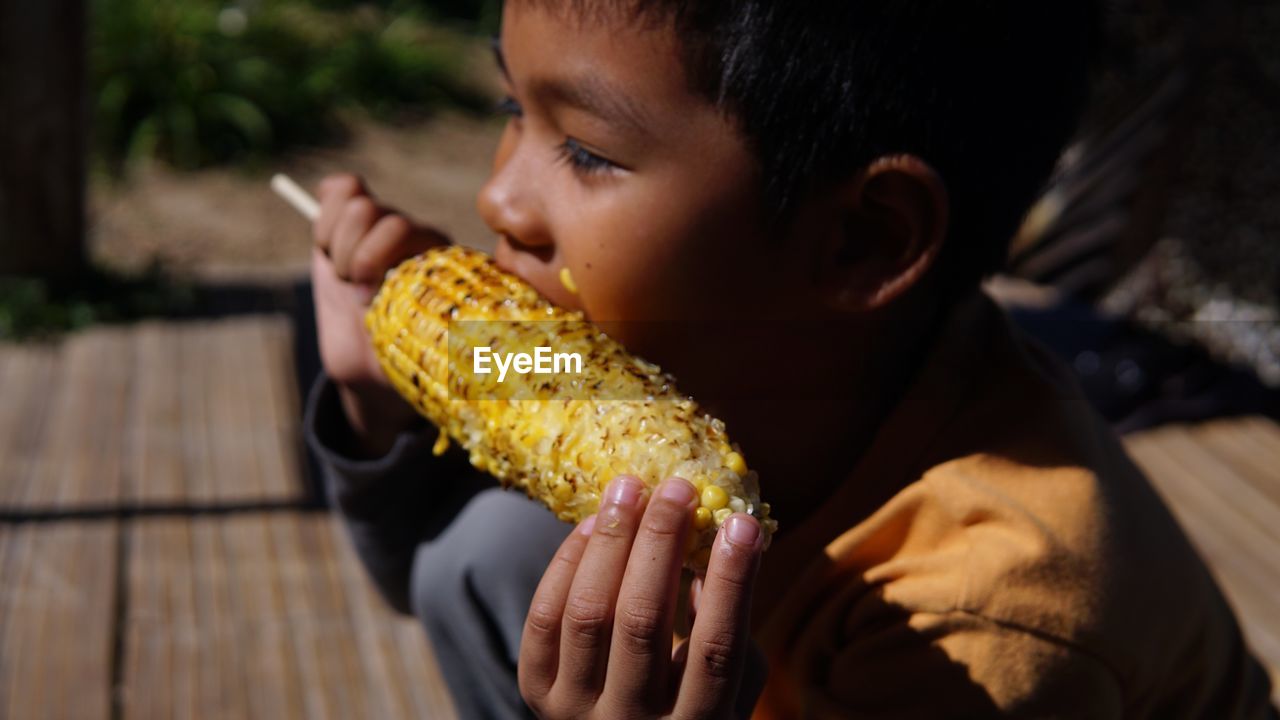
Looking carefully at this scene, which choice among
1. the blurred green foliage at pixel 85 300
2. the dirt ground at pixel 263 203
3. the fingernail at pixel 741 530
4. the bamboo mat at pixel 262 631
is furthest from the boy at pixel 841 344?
the dirt ground at pixel 263 203

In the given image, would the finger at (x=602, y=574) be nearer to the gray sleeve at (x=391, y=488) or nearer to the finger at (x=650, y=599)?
the finger at (x=650, y=599)

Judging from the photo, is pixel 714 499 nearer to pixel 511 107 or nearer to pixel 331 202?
pixel 511 107

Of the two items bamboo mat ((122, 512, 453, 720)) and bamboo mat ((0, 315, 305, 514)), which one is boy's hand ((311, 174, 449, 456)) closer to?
bamboo mat ((122, 512, 453, 720))

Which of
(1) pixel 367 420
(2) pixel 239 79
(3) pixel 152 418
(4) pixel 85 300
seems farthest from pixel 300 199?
(2) pixel 239 79

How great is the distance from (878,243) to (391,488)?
92 cm

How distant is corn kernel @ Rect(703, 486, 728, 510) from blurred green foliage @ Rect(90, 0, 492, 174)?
586cm

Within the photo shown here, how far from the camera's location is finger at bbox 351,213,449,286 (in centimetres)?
183

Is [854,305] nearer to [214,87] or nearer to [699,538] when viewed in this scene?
[699,538]

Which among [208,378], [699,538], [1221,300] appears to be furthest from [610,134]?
[1221,300]

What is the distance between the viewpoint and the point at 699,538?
4.07 feet

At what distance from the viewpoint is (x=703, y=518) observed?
1.23 meters

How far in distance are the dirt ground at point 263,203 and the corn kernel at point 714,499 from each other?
354cm

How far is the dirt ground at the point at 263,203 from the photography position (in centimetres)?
556

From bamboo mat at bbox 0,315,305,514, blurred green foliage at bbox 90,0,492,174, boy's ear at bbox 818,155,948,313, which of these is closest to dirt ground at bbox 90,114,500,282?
blurred green foliage at bbox 90,0,492,174
